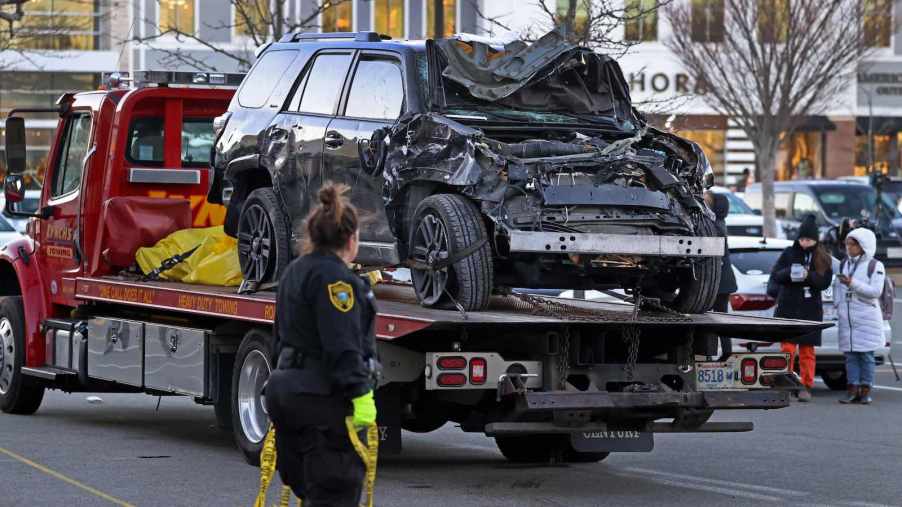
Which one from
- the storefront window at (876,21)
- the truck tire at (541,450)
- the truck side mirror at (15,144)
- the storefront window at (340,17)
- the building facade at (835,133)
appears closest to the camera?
the truck tire at (541,450)

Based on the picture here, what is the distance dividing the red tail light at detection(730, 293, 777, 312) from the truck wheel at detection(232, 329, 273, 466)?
7277mm

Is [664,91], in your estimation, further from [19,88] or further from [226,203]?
[226,203]

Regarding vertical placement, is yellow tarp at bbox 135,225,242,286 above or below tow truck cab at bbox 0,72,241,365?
below

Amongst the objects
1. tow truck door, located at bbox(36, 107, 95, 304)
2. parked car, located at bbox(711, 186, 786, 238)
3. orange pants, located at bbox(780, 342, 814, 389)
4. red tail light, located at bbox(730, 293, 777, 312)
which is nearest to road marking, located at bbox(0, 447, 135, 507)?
tow truck door, located at bbox(36, 107, 95, 304)

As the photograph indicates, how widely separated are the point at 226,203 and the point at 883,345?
6727 mm

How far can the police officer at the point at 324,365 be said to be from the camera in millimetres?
6188

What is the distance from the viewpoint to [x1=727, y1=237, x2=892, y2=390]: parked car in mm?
16906

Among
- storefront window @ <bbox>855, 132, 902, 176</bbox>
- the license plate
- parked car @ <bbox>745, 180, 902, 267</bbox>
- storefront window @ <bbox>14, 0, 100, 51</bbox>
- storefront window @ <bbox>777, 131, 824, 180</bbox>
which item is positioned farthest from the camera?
storefront window @ <bbox>777, 131, 824, 180</bbox>

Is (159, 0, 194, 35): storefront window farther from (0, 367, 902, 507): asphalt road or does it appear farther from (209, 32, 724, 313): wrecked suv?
(209, 32, 724, 313): wrecked suv

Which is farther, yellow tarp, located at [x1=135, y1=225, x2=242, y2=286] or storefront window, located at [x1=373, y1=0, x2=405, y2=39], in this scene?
storefront window, located at [x1=373, y1=0, x2=405, y2=39]

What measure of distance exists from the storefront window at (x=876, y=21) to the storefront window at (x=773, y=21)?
2.17 metres

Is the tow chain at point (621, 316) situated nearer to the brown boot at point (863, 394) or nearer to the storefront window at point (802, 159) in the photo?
the brown boot at point (863, 394)

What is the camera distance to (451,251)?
31.7ft

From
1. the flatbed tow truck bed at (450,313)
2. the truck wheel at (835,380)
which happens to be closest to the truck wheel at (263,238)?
the flatbed tow truck bed at (450,313)
